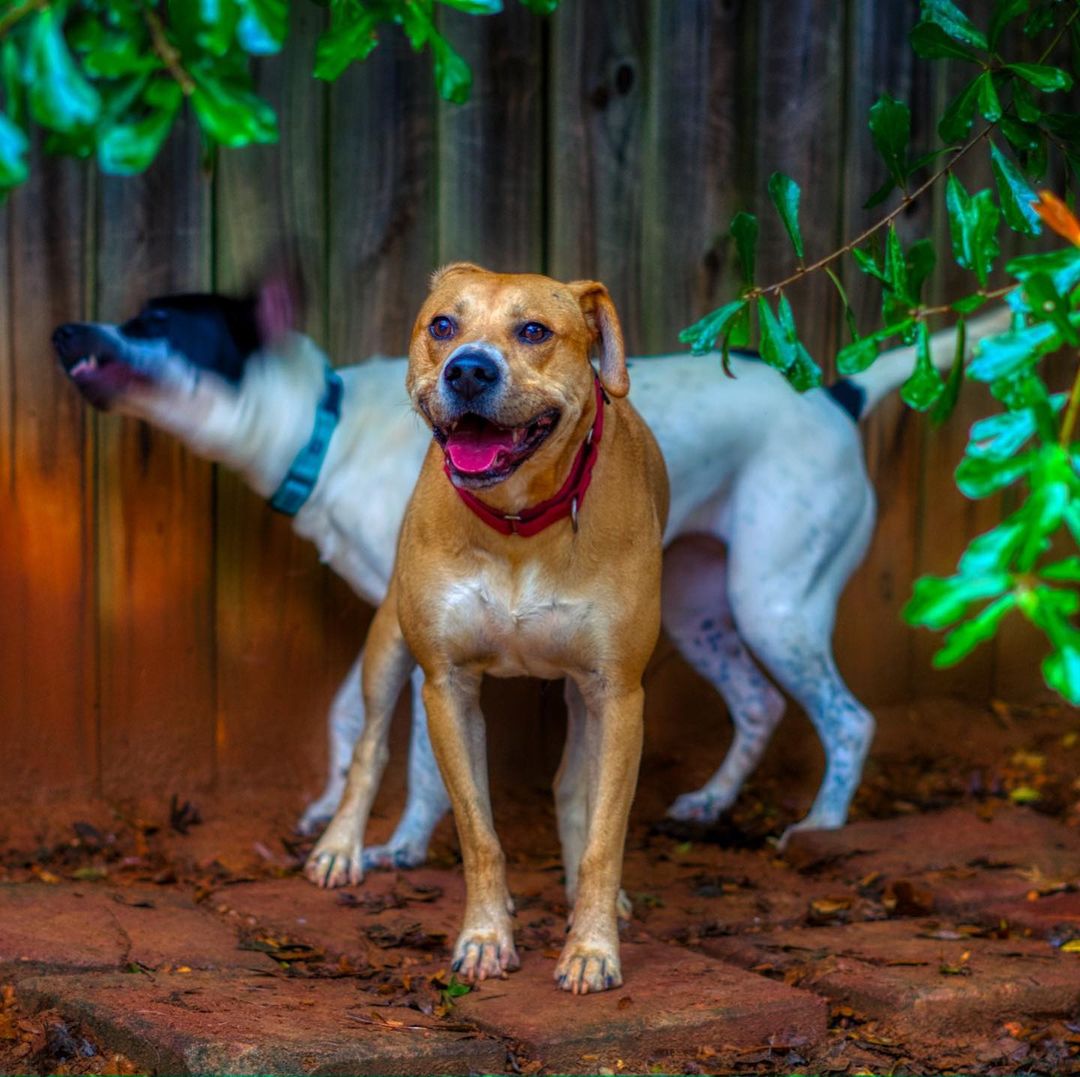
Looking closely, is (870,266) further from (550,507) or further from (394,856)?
(394,856)

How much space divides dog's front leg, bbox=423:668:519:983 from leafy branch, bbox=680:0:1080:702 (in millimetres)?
1053

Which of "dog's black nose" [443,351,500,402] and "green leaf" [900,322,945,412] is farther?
"dog's black nose" [443,351,500,402]

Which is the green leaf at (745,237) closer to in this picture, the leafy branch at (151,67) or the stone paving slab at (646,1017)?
the leafy branch at (151,67)

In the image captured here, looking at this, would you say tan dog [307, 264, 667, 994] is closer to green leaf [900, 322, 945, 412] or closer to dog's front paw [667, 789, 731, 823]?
green leaf [900, 322, 945, 412]

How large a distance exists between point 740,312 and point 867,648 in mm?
2867

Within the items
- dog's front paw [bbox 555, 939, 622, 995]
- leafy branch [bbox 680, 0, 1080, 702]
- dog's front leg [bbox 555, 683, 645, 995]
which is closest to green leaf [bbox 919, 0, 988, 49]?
leafy branch [bbox 680, 0, 1080, 702]

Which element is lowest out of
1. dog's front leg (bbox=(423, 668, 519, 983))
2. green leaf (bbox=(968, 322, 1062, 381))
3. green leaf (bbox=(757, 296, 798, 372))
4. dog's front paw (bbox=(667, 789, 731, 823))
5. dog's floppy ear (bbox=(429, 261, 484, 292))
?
dog's front paw (bbox=(667, 789, 731, 823))

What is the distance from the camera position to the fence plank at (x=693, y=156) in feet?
17.4

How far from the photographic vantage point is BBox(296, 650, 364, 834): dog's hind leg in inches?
199

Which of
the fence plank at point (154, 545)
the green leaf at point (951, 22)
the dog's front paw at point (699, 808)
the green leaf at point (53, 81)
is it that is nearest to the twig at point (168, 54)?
the green leaf at point (53, 81)

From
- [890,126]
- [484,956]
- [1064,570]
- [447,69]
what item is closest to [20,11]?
[447,69]

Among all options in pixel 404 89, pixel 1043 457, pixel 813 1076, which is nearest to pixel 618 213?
pixel 404 89

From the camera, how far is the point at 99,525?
16.3 ft

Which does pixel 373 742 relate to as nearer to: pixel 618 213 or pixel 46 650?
pixel 46 650
